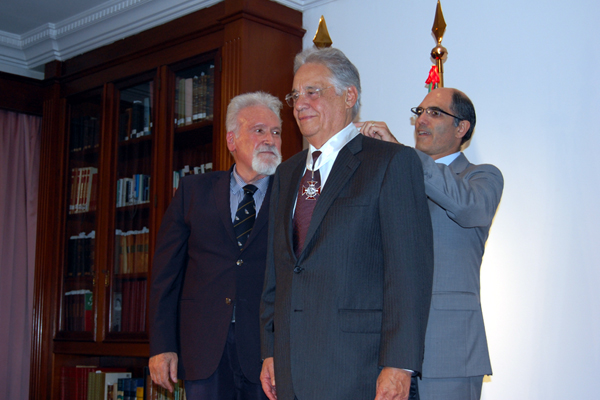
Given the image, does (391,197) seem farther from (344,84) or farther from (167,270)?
(167,270)

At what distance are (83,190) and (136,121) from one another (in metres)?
0.68

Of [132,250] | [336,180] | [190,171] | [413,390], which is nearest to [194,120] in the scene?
[190,171]

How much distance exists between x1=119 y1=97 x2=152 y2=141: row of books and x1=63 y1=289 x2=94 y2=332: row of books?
3.45ft

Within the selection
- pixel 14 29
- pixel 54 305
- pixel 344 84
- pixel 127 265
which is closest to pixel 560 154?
pixel 344 84

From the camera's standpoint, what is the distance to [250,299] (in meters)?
2.13

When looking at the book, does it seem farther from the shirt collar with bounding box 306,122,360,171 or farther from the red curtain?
the shirt collar with bounding box 306,122,360,171

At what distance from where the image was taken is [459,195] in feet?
5.82

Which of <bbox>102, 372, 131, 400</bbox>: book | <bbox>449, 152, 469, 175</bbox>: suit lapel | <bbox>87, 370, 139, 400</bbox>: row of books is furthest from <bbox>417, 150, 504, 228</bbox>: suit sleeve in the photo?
<bbox>102, 372, 131, 400</bbox>: book

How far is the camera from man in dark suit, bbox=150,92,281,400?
2.09 metres

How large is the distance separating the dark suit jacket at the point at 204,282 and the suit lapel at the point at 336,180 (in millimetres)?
615

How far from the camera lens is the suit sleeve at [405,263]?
144 cm

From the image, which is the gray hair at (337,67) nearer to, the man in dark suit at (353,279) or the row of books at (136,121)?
the man in dark suit at (353,279)

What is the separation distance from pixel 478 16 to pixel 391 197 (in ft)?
5.22

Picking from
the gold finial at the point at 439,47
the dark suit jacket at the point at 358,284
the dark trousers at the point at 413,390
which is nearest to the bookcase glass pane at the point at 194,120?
the gold finial at the point at 439,47
